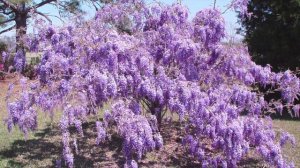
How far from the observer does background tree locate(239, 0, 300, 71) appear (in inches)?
450

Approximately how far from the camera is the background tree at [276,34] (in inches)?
450

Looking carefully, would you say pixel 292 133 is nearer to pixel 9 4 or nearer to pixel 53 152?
pixel 53 152

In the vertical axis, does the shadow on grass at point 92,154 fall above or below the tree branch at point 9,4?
below

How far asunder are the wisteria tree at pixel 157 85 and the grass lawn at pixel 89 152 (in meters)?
0.68

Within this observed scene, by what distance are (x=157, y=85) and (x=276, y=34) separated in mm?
6852

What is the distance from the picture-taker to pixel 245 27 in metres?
13.3

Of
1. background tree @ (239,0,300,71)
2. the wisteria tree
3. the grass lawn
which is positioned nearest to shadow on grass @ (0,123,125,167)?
the grass lawn

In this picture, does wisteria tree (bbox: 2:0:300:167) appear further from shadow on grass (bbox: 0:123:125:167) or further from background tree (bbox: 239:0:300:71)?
background tree (bbox: 239:0:300:71)

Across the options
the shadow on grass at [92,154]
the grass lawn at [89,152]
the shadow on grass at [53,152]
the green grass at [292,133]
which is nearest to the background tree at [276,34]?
the green grass at [292,133]

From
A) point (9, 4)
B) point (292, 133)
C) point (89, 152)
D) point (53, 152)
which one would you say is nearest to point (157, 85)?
point (89, 152)

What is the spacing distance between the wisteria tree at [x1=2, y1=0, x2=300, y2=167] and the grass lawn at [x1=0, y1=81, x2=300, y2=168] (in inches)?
26.7

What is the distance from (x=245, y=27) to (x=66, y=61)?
27.5 ft

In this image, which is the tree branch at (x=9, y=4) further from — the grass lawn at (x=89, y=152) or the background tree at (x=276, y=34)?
the grass lawn at (x=89, y=152)

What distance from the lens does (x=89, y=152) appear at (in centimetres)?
774
